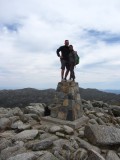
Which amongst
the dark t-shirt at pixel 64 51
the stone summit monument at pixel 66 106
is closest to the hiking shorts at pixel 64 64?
the dark t-shirt at pixel 64 51

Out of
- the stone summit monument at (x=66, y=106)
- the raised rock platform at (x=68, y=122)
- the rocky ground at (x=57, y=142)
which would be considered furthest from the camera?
the stone summit monument at (x=66, y=106)

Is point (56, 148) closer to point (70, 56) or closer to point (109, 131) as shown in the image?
point (109, 131)

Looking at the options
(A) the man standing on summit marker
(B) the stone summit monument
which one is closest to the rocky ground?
(B) the stone summit monument

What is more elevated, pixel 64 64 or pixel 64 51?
pixel 64 51

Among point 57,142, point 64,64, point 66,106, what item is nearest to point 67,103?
point 66,106

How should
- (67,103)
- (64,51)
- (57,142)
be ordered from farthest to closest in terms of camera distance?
(64,51), (67,103), (57,142)

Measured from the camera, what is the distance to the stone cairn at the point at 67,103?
1267 centimetres

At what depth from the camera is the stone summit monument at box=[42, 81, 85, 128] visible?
12.6 m

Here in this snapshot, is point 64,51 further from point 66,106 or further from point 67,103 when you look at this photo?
point 66,106

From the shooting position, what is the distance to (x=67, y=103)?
1284 cm

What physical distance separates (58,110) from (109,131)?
3.89 metres

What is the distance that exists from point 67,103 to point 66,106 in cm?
18

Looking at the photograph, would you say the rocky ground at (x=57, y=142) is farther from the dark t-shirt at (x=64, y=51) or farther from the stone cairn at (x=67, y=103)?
the dark t-shirt at (x=64, y=51)

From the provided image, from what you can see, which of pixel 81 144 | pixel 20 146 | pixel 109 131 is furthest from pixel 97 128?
pixel 20 146
